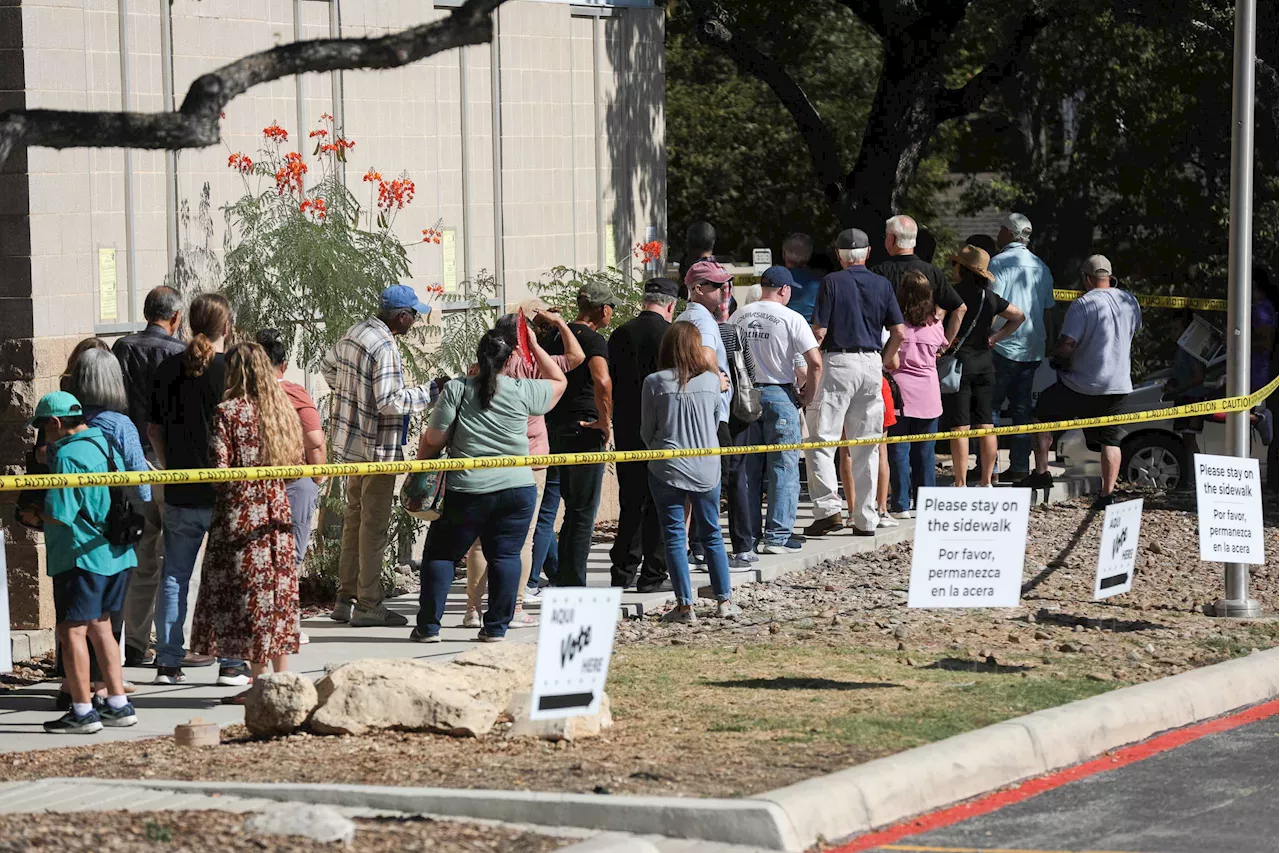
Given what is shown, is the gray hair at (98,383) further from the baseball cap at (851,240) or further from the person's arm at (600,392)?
the baseball cap at (851,240)

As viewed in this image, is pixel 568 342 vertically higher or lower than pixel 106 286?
lower

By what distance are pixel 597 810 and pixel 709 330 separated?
5617 mm

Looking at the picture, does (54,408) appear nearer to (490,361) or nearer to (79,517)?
(79,517)

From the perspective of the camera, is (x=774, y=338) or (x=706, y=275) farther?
(x=774, y=338)

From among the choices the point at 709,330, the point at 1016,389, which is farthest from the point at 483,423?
the point at 1016,389

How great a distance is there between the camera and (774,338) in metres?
13.3

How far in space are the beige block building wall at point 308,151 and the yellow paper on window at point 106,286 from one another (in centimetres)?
1

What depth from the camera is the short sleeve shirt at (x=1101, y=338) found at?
50.2 feet

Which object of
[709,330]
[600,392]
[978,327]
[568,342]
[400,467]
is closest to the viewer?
[400,467]

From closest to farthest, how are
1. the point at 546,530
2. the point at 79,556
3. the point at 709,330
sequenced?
the point at 79,556
the point at 709,330
the point at 546,530

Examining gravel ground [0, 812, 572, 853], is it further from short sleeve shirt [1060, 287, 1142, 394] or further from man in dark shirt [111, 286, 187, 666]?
short sleeve shirt [1060, 287, 1142, 394]

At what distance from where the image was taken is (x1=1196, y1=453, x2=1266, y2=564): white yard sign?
457 inches

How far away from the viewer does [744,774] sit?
25.3 ft

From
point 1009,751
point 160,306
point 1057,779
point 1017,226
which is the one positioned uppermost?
point 1017,226
